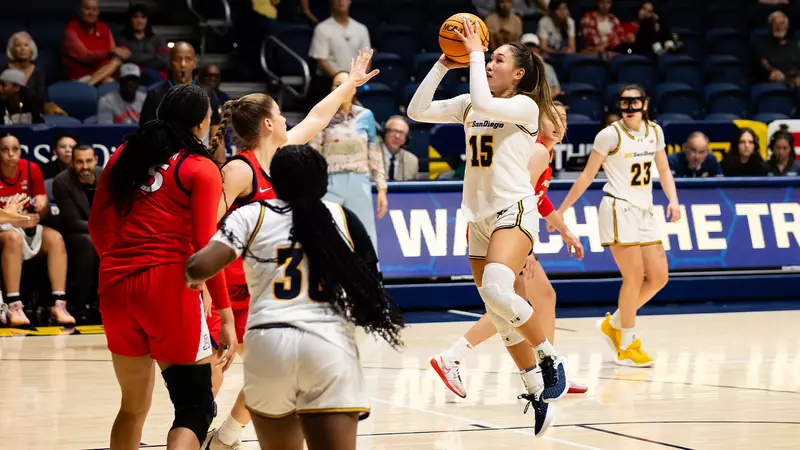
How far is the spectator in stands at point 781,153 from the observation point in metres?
13.5

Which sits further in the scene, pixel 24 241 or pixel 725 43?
pixel 725 43

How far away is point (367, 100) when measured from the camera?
1399 cm

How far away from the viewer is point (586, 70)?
52.3 feet

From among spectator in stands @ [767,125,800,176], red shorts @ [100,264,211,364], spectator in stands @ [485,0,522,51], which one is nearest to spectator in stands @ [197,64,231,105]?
spectator in stands @ [485,0,522,51]

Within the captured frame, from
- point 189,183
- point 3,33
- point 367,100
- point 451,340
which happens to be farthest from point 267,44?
point 189,183

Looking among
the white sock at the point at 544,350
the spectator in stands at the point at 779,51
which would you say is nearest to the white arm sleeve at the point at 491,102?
the white sock at the point at 544,350

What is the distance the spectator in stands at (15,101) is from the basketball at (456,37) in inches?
267

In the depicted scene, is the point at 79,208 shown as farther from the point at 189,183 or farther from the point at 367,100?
the point at 189,183

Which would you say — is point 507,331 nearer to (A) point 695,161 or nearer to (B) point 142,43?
(A) point 695,161

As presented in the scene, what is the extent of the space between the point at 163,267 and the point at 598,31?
1271cm

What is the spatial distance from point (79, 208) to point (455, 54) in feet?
17.4

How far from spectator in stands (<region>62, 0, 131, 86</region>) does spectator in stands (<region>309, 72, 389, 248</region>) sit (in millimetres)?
4224

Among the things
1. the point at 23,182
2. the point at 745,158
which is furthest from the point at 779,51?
the point at 23,182

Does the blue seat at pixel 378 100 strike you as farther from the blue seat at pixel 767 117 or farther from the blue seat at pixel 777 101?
the blue seat at pixel 777 101
